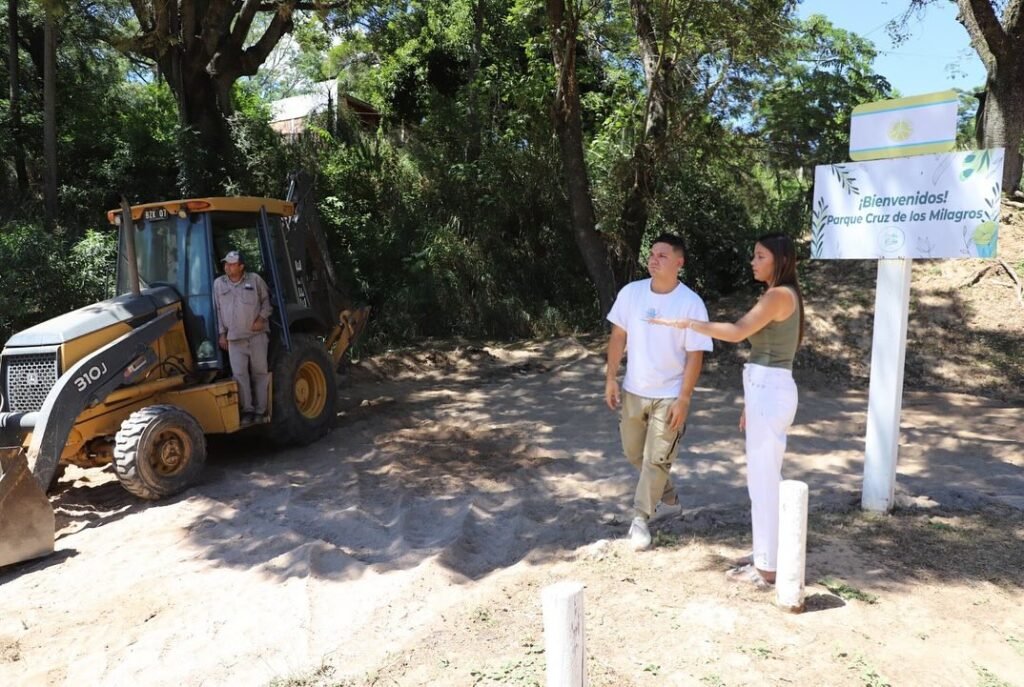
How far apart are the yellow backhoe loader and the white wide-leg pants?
14.5 feet

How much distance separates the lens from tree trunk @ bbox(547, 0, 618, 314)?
11711mm

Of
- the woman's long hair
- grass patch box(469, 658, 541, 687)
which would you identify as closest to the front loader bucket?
grass patch box(469, 658, 541, 687)

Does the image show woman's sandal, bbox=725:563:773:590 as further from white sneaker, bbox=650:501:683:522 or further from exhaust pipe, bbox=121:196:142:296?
exhaust pipe, bbox=121:196:142:296

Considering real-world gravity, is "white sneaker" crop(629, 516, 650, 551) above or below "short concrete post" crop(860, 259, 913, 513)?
below

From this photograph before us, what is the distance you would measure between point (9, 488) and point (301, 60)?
33.1 meters

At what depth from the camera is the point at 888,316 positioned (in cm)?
507

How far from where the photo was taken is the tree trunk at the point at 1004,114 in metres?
12.0

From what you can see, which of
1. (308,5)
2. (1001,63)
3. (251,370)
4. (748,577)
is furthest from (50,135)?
(1001,63)

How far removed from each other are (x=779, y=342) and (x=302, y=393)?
17.9 ft

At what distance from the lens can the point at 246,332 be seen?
6.93 meters

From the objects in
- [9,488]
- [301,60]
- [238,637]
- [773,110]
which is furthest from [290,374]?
[301,60]

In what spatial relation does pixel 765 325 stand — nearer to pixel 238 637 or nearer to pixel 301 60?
pixel 238 637

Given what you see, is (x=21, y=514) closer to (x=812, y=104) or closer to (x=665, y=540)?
(x=665, y=540)

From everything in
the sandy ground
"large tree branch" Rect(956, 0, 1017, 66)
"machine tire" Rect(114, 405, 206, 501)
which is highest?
"large tree branch" Rect(956, 0, 1017, 66)
